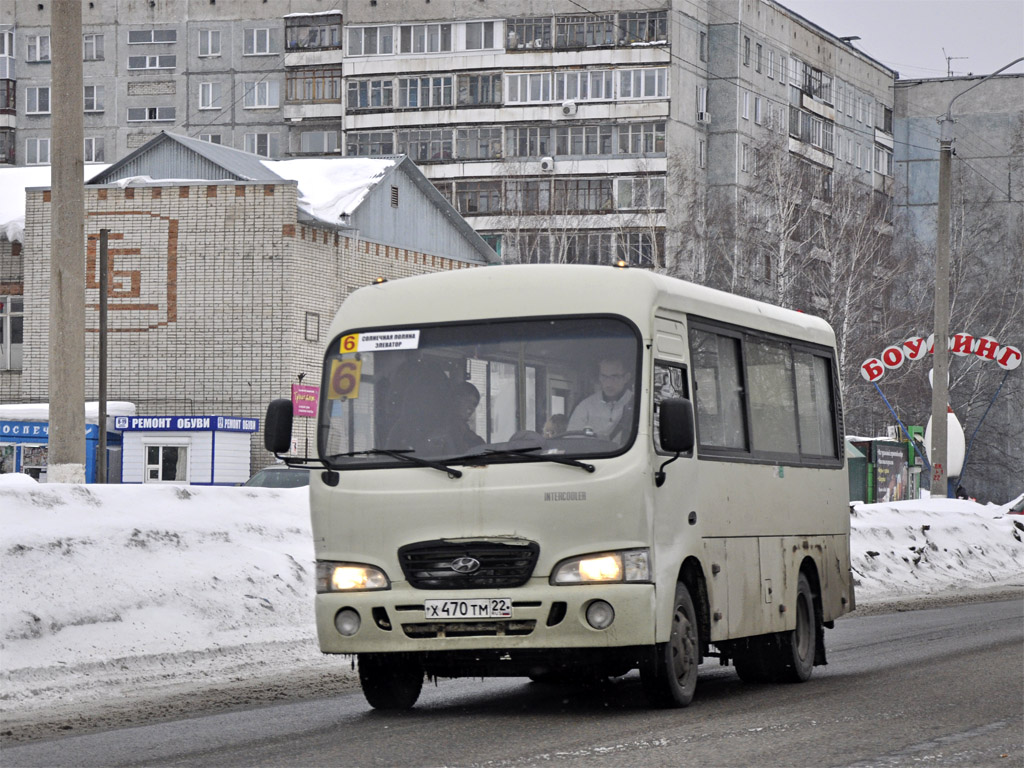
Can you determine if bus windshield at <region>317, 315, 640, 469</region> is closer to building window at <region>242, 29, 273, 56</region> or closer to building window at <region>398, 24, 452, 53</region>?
building window at <region>398, 24, 452, 53</region>

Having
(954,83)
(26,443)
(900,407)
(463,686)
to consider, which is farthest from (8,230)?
(954,83)

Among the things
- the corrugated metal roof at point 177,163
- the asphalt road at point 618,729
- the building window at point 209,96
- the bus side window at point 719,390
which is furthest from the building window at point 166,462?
the building window at point 209,96

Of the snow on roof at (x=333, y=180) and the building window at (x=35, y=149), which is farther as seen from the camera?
the building window at (x=35, y=149)

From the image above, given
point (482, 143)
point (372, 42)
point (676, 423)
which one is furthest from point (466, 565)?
point (372, 42)

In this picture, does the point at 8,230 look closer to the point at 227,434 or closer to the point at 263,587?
the point at 227,434

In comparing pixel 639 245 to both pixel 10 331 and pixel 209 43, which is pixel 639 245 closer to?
pixel 10 331

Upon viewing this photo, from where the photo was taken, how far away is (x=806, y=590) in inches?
504

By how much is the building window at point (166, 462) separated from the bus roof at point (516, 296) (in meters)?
35.5

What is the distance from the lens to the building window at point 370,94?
8112 centimetres

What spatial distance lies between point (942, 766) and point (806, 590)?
5103 millimetres

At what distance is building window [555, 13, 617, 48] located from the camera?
7812 cm

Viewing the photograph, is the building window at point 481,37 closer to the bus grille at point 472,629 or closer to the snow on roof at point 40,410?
the snow on roof at point 40,410

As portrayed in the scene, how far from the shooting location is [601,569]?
31.6 ft

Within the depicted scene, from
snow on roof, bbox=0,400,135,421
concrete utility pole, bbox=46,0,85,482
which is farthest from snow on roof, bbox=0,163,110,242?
concrete utility pole, bbox=46,0,85,482
